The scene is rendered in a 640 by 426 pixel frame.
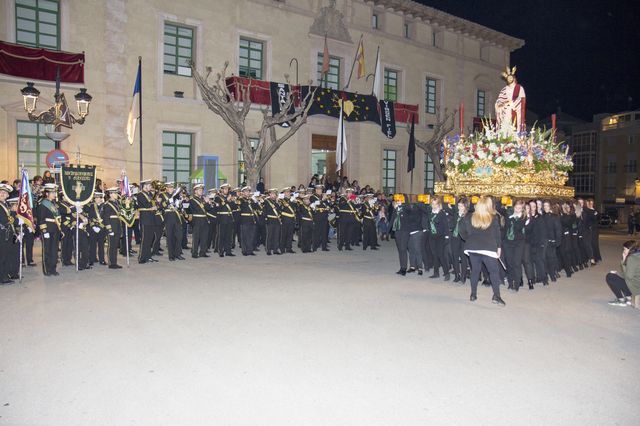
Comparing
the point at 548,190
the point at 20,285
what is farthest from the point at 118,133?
the point at 548,190

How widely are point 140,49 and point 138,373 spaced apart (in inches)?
725

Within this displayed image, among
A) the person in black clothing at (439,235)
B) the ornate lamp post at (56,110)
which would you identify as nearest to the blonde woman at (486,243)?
the person in black clothing at (439,235)

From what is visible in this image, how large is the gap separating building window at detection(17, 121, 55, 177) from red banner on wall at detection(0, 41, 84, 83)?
6.08 feet

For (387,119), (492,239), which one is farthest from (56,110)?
(387,119)

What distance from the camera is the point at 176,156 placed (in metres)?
22.0

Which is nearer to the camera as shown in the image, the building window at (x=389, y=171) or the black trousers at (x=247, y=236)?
the black trousers at (x=247, y=236)

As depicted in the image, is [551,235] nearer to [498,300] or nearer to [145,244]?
[498,300]

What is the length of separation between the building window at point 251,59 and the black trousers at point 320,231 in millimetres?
10187

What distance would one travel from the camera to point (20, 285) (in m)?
9.95

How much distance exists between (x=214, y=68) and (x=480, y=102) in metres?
20.8

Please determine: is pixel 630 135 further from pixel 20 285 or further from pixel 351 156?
pixel 20 285

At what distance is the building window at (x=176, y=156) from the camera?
21766mm

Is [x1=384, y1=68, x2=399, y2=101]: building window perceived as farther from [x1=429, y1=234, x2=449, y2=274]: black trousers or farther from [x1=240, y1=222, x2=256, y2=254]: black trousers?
[x1=429, y1=234, x2=449, y2=274]: black trousers

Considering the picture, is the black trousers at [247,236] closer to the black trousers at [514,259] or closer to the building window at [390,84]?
the black trousers at [514,259]
